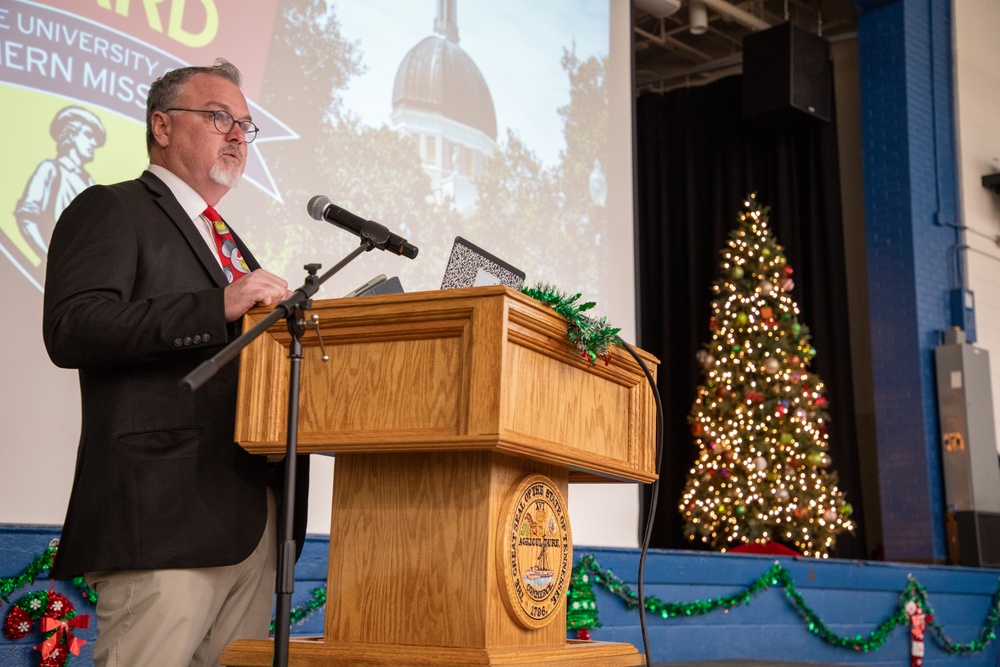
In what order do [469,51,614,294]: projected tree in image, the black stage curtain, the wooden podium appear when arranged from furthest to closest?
the black stage curtain
[469,51,614,294]: projected tree in image
the wooden podium

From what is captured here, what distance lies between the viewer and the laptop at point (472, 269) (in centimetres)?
186

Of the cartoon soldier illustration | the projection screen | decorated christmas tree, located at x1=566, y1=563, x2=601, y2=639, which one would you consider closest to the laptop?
the projection screen

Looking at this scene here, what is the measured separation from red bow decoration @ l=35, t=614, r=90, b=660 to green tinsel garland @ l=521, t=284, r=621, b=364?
5.89 ft

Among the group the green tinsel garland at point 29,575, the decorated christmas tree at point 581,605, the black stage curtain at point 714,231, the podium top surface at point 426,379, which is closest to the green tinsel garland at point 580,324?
the podium top surface at point 426,379

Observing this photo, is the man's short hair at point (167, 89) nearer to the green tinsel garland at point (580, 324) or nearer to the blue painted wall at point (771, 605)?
the green tinsel garland at point (580, 324)

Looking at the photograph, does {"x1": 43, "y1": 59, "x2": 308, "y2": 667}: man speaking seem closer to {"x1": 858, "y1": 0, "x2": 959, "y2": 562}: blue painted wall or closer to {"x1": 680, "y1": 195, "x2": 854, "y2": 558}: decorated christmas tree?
{"x1": 680, "y1": 195, "x2": 854, "y2": 558}: decorated christmas tree

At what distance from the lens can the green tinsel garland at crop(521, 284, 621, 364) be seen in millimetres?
1722

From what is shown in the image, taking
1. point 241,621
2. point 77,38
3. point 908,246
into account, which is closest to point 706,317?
point 908,246

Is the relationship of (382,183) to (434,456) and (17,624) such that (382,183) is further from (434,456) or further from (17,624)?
(434,456)

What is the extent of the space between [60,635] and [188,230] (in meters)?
1.49

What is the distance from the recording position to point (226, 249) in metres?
1.98

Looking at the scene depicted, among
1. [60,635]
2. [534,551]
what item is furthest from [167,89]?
[60,635]

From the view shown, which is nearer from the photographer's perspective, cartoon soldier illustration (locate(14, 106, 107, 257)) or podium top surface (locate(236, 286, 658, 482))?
podium top surface (locate(236, 286, 658, 482))

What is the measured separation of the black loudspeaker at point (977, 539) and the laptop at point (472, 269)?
5.90 m
